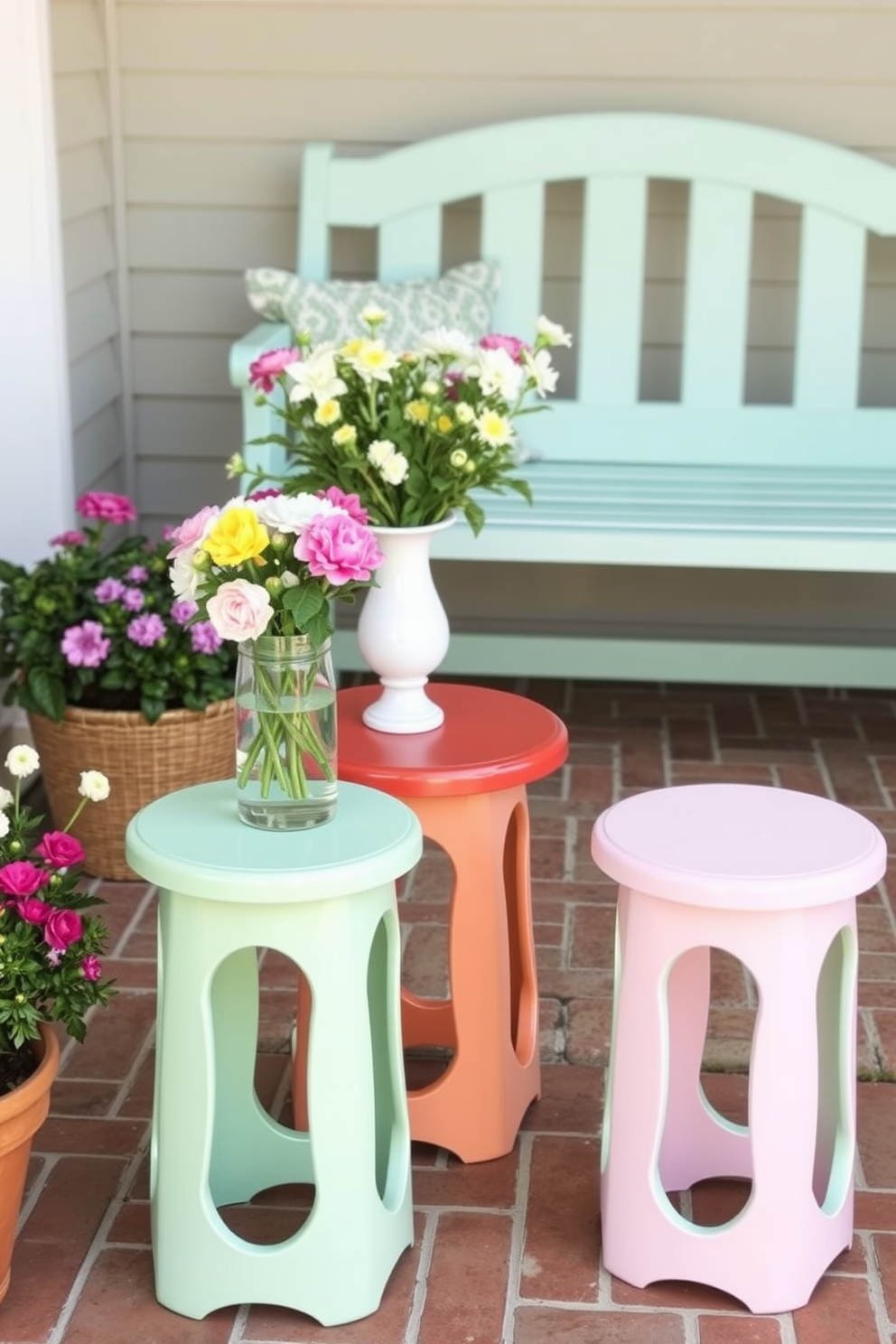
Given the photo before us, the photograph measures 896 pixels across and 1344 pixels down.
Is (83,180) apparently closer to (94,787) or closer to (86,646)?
(86,646)

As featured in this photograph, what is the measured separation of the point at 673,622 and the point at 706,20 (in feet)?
4.58

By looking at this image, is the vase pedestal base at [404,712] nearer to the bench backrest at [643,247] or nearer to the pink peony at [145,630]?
the pink peony at [145,630]

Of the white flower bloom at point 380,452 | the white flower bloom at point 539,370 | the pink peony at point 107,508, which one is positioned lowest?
the pink peony at point 107,508

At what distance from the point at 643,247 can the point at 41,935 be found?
245 cm

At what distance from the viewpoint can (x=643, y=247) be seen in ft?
12.8

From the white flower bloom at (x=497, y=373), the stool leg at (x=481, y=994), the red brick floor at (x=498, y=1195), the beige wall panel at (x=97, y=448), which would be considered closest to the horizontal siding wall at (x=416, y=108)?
the beige wall panel at (x=97, y=448)

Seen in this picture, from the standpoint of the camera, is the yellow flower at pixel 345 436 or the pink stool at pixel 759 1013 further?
the yellow flower at pixel 345 436

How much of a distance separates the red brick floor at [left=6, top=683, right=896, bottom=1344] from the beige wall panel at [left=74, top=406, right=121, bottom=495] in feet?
3.56

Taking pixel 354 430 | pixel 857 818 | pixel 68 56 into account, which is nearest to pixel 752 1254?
pixel 857 818

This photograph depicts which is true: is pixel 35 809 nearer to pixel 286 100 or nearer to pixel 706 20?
pixel 286 100

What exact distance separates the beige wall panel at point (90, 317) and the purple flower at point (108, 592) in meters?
0.80

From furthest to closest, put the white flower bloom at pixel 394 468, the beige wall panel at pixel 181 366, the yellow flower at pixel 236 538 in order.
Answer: the beige wall panel at pixel 181 366
the white flower bloom at pixel 394 468
the yellow flower at pixel 236 538

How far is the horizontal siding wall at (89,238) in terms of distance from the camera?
3631 mm

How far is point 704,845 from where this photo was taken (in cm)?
198
